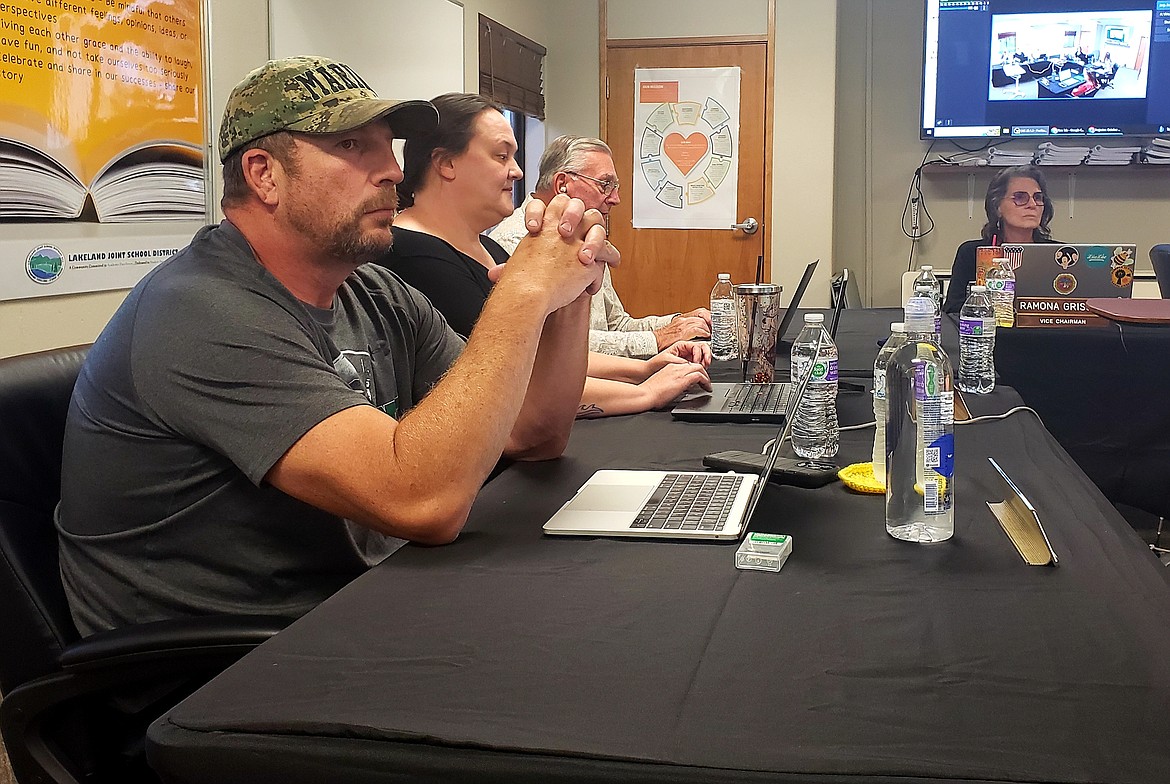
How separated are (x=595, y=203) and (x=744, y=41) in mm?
2965

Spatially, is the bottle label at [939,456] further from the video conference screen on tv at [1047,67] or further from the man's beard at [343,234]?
the video conference screen on tv at [1047,67]

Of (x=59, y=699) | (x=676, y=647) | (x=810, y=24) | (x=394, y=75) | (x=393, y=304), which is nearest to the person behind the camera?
(x=676, y=647)

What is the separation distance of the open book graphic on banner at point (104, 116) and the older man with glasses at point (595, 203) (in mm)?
859

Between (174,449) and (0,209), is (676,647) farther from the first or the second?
(0,209)

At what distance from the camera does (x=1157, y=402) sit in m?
2.79

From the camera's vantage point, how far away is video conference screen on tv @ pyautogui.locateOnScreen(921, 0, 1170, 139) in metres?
5.15

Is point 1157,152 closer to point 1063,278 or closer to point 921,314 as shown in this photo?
point 1063,278

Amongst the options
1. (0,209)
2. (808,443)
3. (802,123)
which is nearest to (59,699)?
(808,443)

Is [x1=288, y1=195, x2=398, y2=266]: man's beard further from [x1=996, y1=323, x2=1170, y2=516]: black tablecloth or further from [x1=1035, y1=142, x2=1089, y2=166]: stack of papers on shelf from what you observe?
[x1=1035, y1=142, x2=1089, y2=166]: stack of papers on shelf

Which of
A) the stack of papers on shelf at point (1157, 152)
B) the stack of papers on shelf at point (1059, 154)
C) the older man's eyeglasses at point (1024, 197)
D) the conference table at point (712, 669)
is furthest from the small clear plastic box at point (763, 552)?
the stack of papers on shelf at point (1157, 152)

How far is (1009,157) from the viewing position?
537cm

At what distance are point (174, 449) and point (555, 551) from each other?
1.52 ft

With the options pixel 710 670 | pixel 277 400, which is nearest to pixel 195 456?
pixel 277 400

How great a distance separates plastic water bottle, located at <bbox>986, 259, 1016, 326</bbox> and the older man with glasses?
2.56 feet
